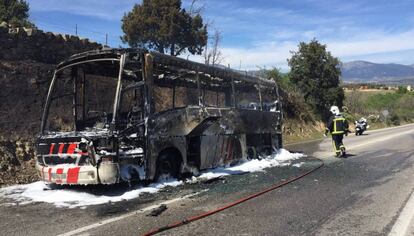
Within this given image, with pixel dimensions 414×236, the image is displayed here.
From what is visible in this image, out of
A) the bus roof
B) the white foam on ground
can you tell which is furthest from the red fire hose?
the bus roof

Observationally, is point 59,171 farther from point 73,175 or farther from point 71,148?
point 71,148

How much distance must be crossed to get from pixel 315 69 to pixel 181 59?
29772 mm

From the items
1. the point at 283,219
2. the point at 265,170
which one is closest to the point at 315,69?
the point at 265,170

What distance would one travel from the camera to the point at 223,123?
12.4 metres

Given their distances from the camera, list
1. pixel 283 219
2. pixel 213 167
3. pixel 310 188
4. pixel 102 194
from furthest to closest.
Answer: pixel 213 167, pixel 310 188, pixel 102 194, pixel 283 219

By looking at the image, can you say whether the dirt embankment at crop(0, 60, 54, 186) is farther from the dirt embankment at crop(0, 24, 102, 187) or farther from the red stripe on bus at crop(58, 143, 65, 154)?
the red stripe on bus at crop(58, 143, 65, 154)

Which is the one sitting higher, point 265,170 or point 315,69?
point 315,69

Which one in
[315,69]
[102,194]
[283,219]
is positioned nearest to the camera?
[283,219]

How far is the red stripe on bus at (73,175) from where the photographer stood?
8.61 meters

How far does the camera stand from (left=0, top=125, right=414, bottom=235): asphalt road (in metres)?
6.46

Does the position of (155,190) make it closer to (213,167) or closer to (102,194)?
(102,194)

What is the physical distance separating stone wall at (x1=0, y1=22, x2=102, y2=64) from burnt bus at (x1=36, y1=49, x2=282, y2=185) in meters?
3.51

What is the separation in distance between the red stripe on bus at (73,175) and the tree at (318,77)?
105 feet

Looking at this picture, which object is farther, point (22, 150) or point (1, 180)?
point (22, 150)
